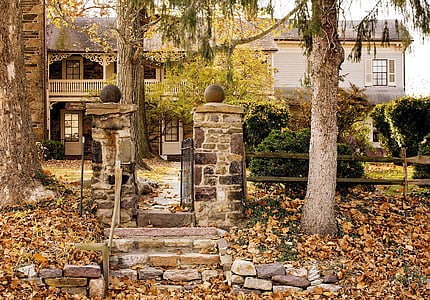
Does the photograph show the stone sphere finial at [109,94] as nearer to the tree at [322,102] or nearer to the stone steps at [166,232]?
the tree at [322,102]

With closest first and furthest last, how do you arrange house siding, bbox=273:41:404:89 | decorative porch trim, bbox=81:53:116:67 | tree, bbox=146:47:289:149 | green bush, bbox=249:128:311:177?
green bush, bbox=249:128:311:177, tree, bbox=146:47:289:149, decorative porch trim, bbox=81:53:116:67, house siding, bbox=273:41:404:89

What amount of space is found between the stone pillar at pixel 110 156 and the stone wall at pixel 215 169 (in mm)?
995

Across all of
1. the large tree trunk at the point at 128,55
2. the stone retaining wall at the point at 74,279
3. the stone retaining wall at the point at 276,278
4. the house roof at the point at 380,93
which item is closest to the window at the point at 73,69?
the house roof at the point at 380,93

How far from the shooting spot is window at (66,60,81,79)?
72.8ft

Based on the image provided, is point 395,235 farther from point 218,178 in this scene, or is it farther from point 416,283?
point 218,178

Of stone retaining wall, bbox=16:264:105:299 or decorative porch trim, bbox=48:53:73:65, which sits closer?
stone retaining wall, bbox=16:264:105:299

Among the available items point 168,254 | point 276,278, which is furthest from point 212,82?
point 276,278

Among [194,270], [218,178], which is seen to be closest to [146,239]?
[194,270]

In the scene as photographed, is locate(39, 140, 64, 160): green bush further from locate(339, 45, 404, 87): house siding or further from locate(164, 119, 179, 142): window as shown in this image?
locate(339, 45, 404, 87): house siding

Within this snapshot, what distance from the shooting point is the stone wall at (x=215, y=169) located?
6.88m

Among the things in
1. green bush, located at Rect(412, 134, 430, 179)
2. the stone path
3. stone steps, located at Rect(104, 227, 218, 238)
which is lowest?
stone steps, located at Rect(104, 227, 218, 238)

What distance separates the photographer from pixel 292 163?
27.3 feet

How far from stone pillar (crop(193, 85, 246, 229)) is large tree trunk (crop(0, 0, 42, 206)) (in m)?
2.59

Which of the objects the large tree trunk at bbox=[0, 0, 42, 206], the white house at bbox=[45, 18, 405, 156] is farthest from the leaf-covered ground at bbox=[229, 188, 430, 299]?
the white house at bbox=[45, 18, 405, 156]
